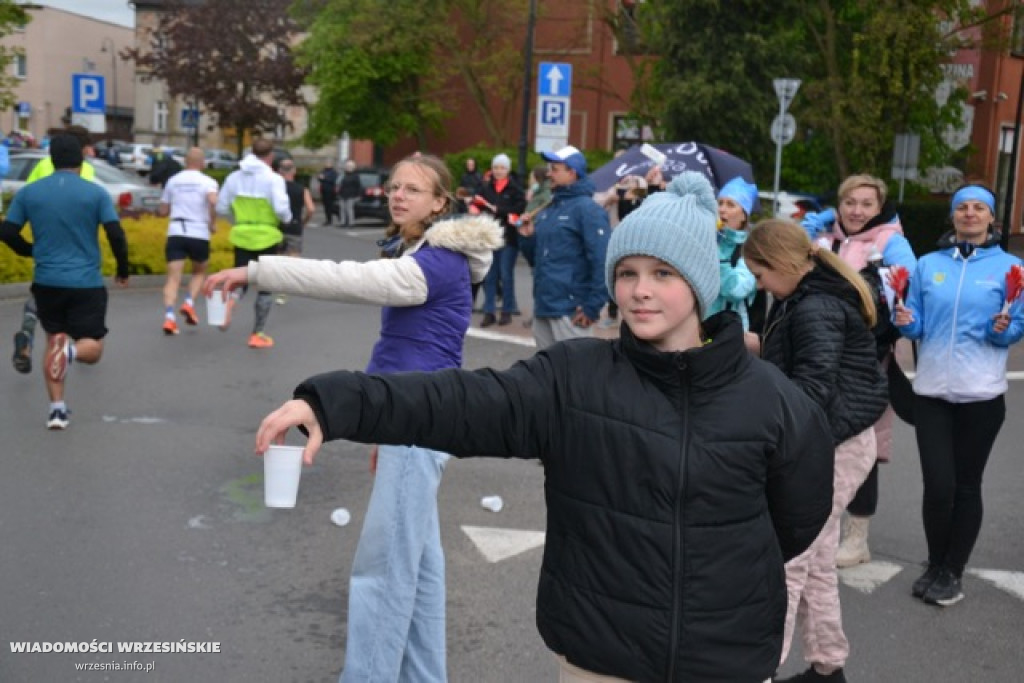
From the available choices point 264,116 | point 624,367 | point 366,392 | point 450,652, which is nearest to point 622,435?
point 624,367

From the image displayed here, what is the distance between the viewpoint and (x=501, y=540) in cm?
614

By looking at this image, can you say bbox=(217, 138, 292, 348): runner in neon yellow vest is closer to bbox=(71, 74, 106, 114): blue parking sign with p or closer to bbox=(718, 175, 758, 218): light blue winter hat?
bbox=(718, 175, 758, 218): light blue winter hat

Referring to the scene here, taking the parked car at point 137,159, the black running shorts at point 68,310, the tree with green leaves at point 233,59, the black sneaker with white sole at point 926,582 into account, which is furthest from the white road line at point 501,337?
the parked car at point 137,159

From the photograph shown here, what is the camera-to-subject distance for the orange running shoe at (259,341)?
1169 centimetres

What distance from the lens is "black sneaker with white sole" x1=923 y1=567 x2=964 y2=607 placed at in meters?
5.49

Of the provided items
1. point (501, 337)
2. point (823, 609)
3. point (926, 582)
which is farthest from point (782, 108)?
point (823, 609)

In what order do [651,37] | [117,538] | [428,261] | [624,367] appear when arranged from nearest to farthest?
[624,367] < [428,261] < [117,538] < [651,37]

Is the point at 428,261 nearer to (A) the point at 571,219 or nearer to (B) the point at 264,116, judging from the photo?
(A) the point at 571,219

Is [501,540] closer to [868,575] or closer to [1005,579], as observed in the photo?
[868,575]

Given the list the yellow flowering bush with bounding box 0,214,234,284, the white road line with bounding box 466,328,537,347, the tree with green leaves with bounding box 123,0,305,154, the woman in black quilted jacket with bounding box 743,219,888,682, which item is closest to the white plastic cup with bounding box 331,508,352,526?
the woman in black quilted jacket with bounding box 743,219,888,682

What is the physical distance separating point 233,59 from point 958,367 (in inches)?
1753

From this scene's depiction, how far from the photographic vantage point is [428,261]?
Answer: 400 cm

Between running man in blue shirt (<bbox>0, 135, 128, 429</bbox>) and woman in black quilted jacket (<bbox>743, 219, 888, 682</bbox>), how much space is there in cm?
516

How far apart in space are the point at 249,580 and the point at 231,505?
1228mm
